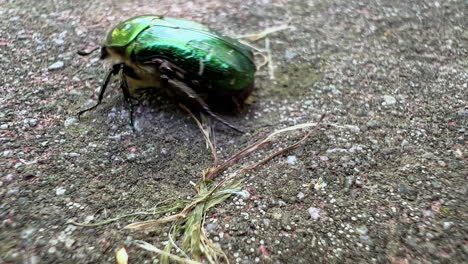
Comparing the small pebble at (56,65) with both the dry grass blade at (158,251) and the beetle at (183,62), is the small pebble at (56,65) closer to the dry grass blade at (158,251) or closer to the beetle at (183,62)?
the beetle at (183,62)

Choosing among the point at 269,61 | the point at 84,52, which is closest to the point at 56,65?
the point at 84,52

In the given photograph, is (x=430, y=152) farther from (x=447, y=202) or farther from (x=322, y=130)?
(x=322, y=130)

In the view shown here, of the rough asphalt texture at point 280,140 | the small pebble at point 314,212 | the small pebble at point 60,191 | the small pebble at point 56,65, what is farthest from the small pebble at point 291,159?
the small pebble at point 56,65

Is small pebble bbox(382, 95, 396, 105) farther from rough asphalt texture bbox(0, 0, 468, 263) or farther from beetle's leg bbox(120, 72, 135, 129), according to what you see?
beetle's leg bbox(120, 72, 135, 129)

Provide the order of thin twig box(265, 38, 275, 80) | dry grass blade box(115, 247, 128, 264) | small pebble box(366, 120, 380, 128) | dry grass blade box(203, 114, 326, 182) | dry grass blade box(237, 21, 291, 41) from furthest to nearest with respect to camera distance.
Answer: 1. dry grass blade box(237, 21, 291, 41)
2. thin twig box(265, 38, 275, 80)
3. small pebble box(366, 120, 380, 128)
4. dry grass blade box(203, 114, 326, 182)
5. dry grass blade box(115, 247, 128, 264)

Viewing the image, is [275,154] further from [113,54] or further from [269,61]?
[113,54]

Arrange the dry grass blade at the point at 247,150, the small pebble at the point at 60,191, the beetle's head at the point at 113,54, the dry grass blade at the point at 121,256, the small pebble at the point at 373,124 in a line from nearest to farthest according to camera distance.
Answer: the dry grass blade at the point at 121,256, the small pebble at the point at 60,191, the dry grass blade at the point at 247,150, the small pebble at the point at 373,124, the beetle's head at the point at 113,54

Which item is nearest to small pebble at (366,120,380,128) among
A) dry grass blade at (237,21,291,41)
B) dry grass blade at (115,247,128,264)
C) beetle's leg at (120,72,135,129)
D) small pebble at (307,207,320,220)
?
small pebble at (307,207,320,220)

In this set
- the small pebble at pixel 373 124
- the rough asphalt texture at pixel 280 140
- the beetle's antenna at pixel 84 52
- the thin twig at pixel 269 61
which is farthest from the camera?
the thin twig at pixel 269 61
